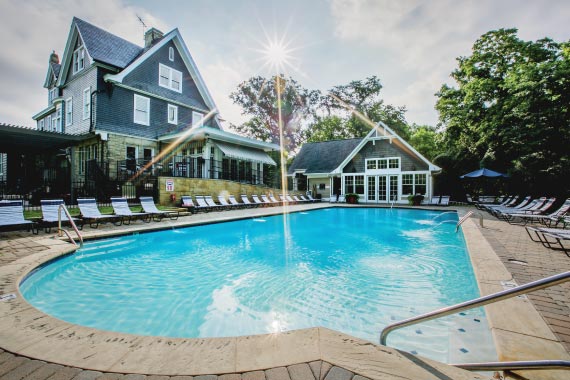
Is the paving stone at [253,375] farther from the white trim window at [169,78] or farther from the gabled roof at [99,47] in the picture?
the white trim window at [169,78]

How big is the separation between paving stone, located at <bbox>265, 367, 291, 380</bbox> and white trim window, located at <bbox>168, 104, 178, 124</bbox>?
20496 mm

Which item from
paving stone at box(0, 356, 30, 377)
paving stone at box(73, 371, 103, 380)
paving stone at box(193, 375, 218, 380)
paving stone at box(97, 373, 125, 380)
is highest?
paving stone at box(193, 375, 218, 380)

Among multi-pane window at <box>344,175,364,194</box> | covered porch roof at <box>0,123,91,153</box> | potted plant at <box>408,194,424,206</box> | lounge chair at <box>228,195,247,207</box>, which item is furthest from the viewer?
multi-pane window at <box>344,175,364,194</box>

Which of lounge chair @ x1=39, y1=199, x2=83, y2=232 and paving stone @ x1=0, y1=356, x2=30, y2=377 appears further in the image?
lounge chair @ x1=39, y1=199, x2=83, y2=232

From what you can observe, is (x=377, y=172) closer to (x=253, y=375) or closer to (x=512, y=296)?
(x=512, y=296)

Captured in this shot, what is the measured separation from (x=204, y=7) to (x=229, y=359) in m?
10.7

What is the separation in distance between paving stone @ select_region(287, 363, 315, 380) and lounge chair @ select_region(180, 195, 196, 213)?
13.1 meters

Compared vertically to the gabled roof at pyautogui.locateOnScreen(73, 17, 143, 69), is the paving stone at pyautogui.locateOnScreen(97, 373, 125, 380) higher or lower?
lower

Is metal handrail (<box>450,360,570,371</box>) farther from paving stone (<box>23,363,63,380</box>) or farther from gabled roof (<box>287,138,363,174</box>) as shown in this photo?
gabled roof (<box>287,138,363,174</box>)

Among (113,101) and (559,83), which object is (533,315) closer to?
(113,101)

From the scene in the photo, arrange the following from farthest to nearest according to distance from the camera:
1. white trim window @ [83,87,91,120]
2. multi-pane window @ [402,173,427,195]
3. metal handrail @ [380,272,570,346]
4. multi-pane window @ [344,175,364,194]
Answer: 1. multi-pane window @ [344,175,364,194]
2. multi-pane window @ [402,173,427,195]
3. white trim window @ [83,87,91,120]
4. metal handrail @ [380,272,570,346]

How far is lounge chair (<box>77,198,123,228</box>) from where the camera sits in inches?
341

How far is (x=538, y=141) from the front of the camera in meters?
18.1

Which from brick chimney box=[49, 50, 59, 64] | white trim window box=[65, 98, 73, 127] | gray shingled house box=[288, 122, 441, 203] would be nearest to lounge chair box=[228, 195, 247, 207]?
gray shingled house box=[288, 122, 441, 203]
